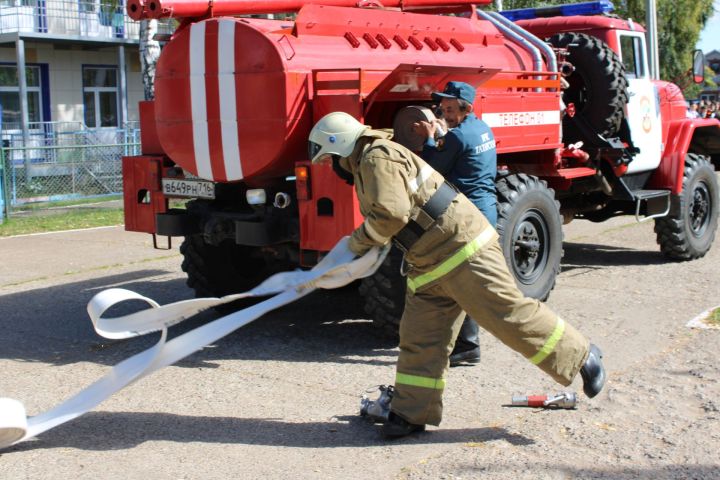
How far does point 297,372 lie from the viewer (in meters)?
5.93

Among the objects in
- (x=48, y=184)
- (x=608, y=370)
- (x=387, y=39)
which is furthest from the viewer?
(x=48, y=184)

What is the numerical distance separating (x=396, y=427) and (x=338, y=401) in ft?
2.34

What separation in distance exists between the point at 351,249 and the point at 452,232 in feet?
1.83

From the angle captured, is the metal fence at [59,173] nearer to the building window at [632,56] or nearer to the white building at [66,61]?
the white building at [66,61]

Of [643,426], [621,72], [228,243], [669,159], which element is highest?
[621,72]

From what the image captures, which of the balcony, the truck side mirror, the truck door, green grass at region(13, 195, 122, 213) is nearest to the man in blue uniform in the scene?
the truck door

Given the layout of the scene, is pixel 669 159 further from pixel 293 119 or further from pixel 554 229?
pixel 293 119

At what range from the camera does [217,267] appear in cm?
752

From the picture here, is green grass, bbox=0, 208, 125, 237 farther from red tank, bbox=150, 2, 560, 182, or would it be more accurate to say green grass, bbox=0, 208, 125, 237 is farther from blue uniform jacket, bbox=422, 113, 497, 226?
blue uniform jacket, bbox=422, 113, 497, 226

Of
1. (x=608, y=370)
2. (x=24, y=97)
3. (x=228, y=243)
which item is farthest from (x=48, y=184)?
(x=608, y=370)

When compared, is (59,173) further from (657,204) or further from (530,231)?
(530,231)

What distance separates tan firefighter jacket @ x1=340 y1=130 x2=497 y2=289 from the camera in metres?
4.45

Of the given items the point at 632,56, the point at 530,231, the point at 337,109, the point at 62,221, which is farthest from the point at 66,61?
the point at 337,109

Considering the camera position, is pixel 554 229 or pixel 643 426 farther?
pixel 554 229
